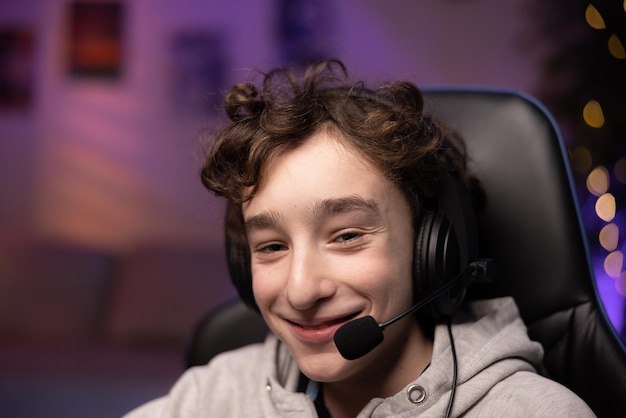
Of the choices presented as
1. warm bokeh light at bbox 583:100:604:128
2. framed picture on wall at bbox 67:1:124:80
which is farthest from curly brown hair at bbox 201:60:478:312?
framed picture on wall at bbox 67:1:124:80

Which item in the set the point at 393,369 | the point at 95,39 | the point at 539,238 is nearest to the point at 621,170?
the point at 539,238

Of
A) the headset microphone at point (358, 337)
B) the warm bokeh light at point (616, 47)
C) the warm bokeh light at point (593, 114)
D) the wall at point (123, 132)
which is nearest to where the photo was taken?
the headset microphone at point (358, 337)

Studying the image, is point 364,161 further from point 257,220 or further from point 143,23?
point 143,23

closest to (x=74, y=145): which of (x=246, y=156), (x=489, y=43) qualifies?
(x=489, y=43)

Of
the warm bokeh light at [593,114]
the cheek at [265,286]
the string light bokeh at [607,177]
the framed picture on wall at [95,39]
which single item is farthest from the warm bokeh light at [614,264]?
the framed picture on wall at [95,39]

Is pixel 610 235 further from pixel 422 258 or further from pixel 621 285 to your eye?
pixel 422 258

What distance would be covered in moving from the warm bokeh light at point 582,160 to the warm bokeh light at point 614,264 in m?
0.29

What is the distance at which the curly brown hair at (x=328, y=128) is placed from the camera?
1.04 meters

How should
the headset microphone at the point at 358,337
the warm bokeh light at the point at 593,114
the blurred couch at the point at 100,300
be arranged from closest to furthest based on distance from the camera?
the headset microphone at the point at 358,337
the warm bokeh light at the point at 593,114
the blurred couch at the point at 100,300

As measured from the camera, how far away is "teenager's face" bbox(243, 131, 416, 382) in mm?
990

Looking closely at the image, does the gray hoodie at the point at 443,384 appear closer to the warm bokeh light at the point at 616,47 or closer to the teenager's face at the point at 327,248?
the teenager's face at the point at 327,248

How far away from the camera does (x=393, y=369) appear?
108 cm

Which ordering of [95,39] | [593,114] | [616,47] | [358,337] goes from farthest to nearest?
1. [95,39]
2. [593,114]
3. [616,47]
4. [358,337]

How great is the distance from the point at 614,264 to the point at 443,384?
1.73m
